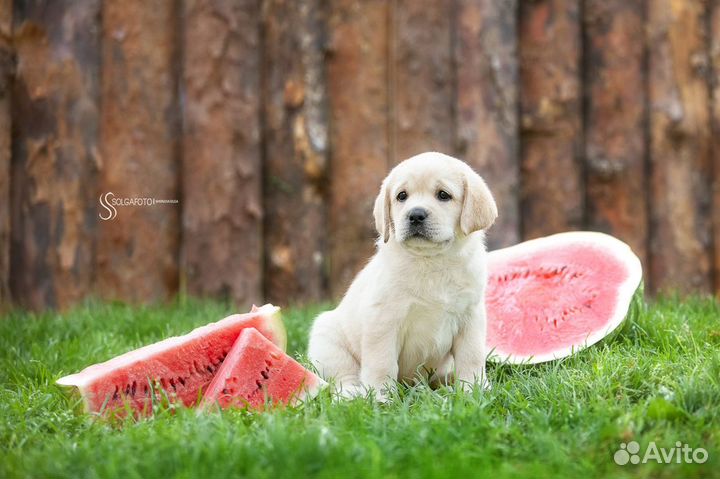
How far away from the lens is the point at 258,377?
13.8ft

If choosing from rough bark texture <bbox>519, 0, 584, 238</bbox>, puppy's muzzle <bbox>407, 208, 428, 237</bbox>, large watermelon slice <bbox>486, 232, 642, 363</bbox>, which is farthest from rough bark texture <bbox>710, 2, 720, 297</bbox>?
puppy's muzzle <bbox>407, 208, 428, 237</bbox>

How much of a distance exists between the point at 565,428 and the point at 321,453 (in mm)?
1019

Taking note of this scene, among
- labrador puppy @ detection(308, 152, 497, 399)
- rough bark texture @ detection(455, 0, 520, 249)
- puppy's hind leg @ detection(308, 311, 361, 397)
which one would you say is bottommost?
puppy's hind leg @ detection(308, 311, 361, 397)

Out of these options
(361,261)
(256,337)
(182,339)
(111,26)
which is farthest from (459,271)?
(111,26)

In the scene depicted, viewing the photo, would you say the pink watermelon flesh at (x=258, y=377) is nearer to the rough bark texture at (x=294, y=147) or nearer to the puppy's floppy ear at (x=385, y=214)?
the puppy's floppy ear at (x=385, y=214)

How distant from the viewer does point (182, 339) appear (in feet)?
14.6

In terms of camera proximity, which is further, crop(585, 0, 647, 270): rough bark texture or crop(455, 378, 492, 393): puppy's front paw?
crop(585, 0, 647, 270): rough bark texture

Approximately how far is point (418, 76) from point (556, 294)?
263 cm

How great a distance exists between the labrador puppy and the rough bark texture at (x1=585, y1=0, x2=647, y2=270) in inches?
134

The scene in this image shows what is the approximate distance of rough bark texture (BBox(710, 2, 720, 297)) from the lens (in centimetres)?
741

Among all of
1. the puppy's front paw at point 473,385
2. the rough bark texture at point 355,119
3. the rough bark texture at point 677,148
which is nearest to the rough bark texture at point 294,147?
the rough bark texture at point 355,119

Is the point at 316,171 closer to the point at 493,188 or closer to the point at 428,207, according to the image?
the point at 493,188

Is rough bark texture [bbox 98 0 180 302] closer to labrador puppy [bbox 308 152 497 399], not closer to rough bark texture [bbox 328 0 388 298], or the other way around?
rough bark texture [bbox 328 0 388 298]

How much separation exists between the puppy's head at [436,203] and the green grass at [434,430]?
0.78 meters
